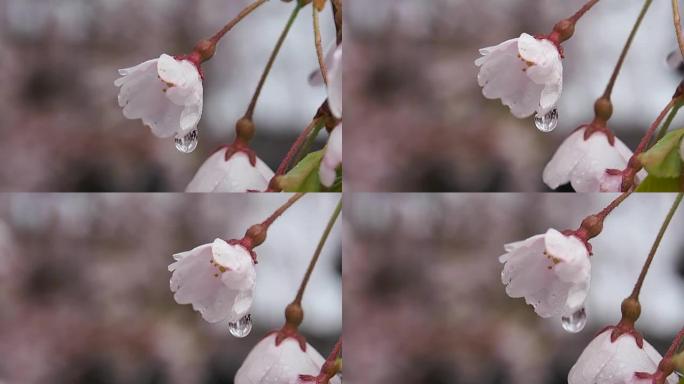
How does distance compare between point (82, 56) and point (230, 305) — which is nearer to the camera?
point (230, 305)

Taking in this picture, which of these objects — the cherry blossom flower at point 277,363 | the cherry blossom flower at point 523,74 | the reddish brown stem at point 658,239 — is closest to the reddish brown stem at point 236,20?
the cherry blossom flower at point 523,74

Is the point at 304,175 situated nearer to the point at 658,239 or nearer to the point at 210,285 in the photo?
the point at 210,285

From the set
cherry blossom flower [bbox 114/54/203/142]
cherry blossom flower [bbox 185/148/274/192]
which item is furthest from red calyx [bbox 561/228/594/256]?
cherry blossom flower [bbox 114/54/203/142]

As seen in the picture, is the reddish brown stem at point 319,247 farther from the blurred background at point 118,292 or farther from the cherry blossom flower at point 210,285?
the cherry blossom flower at point 210,285

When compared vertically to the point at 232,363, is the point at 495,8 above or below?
above

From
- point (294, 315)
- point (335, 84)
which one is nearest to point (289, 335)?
point (294, 315)

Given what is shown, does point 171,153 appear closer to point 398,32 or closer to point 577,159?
point 398,32

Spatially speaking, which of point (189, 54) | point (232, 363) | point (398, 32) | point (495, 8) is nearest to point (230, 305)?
point (232, 363)
